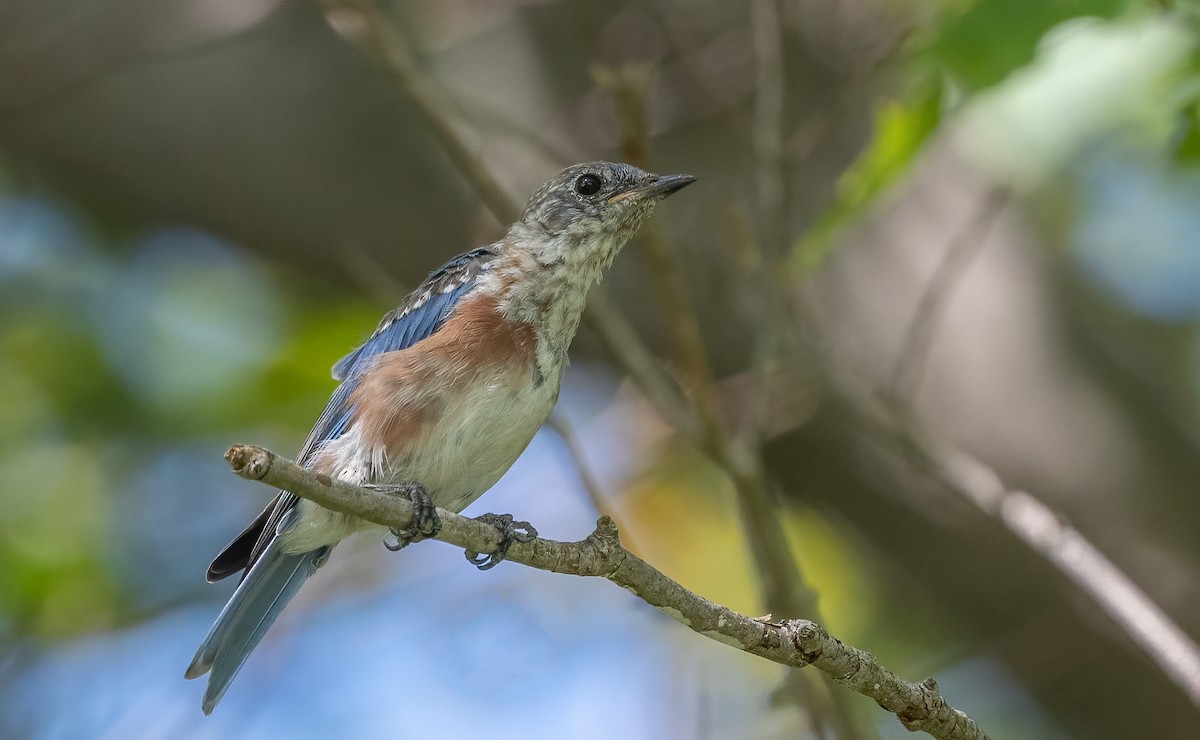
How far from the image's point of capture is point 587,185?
5891 millimetres

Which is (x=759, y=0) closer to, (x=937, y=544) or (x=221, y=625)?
(x=937, y=544)

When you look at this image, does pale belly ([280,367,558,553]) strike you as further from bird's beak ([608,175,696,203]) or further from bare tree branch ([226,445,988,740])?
bird's beak ([608,175,696,203])

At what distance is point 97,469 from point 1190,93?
6.69 metres

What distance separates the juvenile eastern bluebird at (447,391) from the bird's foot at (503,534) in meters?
0.04

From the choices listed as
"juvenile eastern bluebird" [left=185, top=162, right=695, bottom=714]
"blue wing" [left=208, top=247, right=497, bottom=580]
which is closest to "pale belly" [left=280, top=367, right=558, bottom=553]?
"juvenile eastern bluebird" [left=185, top=162, right=695, bottom=714]

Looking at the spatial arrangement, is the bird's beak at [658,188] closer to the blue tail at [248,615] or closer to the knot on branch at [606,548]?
the blue tail at [248,615]

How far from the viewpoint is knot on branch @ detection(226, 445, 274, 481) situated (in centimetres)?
285

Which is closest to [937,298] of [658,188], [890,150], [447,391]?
[890,150]

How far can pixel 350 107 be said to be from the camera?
7.68 meters

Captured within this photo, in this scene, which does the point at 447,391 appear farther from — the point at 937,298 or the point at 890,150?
the point at 937,298

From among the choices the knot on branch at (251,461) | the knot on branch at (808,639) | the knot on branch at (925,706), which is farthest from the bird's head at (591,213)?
the knot on branch at (251,461)

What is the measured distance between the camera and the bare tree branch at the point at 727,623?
3.55 metres

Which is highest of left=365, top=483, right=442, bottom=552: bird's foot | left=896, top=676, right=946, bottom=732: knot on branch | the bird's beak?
the bird's beak

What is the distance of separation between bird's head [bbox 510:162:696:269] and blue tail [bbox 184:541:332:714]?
1706 millimetres
